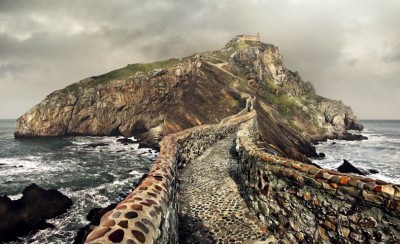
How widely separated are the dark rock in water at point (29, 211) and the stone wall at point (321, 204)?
18541 millimetres

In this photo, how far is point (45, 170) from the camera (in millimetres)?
38750

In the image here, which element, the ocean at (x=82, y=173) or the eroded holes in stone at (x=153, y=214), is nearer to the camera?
the eroded holes in stone at (x=153, y=214)

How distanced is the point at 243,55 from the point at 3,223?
12428cm

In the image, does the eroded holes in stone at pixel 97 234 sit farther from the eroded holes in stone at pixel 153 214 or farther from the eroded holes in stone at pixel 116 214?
the eroded holes in stone at pixel 153 214

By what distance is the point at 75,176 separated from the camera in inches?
1355

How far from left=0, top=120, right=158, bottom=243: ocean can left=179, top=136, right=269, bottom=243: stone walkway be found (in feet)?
35.7

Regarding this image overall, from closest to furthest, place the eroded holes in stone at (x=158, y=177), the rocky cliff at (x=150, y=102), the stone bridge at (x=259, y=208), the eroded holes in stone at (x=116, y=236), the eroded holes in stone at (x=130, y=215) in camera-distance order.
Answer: the eroded holes in stone at (x=116, y=236) < the eroded holes in stone at (x=130, y=215) < the stone bridge at (x=259, y=208) < the eroded holes in stone at (x=158, y=177) < the rocky cliff at (x=150, y=102)

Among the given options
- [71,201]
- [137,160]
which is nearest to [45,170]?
[137,160]

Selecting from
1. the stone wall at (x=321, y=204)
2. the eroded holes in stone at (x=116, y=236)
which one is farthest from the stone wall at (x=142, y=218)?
the stone wall at (x=321, y=204)

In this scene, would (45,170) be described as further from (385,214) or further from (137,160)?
(385,214)

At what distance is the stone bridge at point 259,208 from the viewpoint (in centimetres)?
444

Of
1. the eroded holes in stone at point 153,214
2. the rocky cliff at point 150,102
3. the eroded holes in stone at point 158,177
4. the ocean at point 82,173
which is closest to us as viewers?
the eroded holes in stone at point 153,214

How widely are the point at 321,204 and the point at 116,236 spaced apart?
4.70m

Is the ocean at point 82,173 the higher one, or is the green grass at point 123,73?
the green grass at point 123,73
